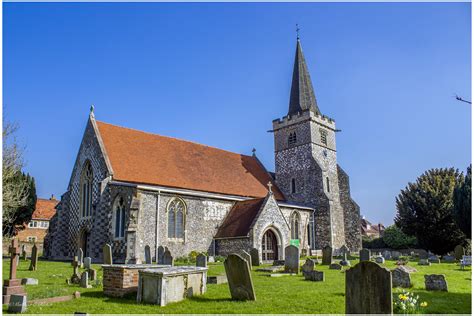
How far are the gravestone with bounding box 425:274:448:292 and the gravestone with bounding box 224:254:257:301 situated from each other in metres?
4.62

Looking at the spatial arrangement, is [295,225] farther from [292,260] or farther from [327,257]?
[292,260]

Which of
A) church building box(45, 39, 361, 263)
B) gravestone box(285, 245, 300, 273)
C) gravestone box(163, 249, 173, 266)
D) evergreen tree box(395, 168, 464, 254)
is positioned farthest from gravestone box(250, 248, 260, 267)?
evergreen tree box(395, 168, 464, 254)

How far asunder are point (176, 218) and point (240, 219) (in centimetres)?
366

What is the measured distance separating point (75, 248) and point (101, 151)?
5.74 metres

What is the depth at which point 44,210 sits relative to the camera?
150ft

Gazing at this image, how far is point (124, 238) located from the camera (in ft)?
67.5

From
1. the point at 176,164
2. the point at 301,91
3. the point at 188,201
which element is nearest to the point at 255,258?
the point at 188,201

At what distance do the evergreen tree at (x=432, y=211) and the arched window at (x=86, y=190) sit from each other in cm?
2130

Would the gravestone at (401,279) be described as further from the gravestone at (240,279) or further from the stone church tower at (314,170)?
the stone church tower at (314,170)

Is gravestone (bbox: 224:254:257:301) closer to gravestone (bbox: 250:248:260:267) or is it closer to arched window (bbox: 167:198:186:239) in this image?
gravestone (bbox: 250:248:260:267)

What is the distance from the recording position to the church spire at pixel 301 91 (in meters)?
33.5

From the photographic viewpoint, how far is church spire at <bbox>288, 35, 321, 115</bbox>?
33475 mm

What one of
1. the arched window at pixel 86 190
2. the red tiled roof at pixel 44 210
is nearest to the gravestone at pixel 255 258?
the arched window at pixel 86 190

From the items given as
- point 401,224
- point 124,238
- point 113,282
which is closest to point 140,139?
point 124,238
